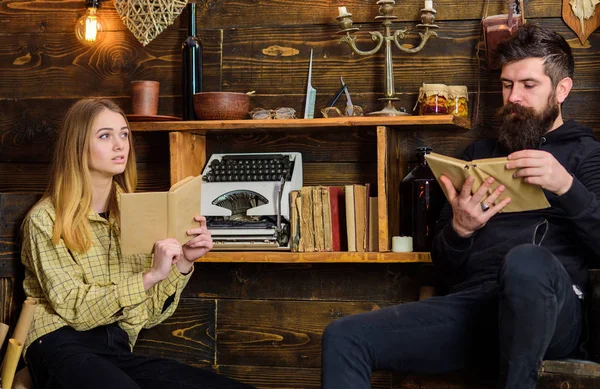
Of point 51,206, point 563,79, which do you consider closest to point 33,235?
point 51,206

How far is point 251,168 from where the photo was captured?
3.31 meters

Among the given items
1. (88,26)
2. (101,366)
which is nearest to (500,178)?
(101,366)

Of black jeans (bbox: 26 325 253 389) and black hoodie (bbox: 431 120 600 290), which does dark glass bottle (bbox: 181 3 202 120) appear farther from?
black hoodie (bbox: 431 120 600 290)

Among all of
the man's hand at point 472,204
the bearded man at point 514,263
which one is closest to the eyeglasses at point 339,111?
the bearded man at point 514,263

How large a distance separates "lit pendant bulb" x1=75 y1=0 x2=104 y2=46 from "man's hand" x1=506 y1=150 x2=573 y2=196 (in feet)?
6.28

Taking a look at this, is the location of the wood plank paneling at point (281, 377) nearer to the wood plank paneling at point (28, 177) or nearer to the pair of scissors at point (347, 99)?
the wood plank paneling at point (28, 177)

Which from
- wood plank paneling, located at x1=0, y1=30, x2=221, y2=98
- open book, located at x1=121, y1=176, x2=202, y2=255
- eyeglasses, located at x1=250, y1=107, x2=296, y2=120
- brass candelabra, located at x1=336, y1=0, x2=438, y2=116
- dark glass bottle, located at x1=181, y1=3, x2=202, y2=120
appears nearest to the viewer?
open book, located at x1=121, y1=176, x2=202, y2=255

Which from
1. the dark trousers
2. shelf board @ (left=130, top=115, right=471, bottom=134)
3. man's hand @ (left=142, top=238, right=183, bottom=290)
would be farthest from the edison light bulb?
the dark trousers

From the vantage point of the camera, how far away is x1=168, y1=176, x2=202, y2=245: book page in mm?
2601

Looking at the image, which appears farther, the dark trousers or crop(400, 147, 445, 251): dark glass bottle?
crop(400, 147, 445, 251): dark glass bottle

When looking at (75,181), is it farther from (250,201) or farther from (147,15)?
(147,15)

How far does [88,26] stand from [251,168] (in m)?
0.94

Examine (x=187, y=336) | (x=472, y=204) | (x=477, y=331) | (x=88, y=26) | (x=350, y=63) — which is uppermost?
(x=88, y=26)

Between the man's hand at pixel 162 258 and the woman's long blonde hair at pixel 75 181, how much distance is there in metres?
0.27
